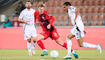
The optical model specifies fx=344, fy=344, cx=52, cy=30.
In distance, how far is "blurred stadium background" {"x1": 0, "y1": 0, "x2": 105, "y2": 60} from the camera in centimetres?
1560

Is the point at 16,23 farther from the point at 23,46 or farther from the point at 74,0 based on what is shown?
the point at 74,0

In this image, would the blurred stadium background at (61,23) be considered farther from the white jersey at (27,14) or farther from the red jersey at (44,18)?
the red jersey at (44,18)

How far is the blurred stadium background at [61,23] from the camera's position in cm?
1560

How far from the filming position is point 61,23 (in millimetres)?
17344

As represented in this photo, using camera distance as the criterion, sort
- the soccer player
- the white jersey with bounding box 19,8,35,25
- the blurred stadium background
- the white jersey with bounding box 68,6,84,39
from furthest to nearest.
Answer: the blurred stadium background, the white jersey with bounding box 19,8,35,25, the soccer player, the white jersey with bounding box 68,6,84,39

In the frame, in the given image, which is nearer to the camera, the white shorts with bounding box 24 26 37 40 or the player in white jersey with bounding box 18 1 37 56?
the player in white jersey with bounding box 18 1 37 56

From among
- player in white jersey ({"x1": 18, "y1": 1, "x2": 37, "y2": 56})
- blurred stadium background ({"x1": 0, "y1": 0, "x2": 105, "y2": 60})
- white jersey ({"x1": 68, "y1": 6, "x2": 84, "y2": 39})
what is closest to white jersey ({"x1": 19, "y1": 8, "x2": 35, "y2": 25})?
player in white jersey ({"x1": 18, "y1": 1, "x2": 37, "y2": 56})

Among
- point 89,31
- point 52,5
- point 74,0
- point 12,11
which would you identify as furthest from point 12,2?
point 89,31

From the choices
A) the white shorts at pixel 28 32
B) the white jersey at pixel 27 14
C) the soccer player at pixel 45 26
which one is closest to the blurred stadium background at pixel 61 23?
the white shorts at pixel 28 32

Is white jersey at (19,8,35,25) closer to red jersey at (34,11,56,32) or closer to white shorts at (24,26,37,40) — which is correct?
white shorts at (24,26,37,40)

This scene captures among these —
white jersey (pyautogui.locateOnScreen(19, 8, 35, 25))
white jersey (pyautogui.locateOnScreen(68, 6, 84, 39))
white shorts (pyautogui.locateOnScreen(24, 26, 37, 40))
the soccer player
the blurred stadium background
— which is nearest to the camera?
white jersey (pyautogui.locateOnScreen(68, 6, 84, 39))

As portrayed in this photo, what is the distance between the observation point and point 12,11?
63.3 ft

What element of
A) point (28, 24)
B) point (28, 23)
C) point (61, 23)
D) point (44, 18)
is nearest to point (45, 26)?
point (44, 18)

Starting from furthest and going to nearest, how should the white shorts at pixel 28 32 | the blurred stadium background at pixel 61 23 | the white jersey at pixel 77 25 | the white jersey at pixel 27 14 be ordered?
the blurred stadium background at pixel 61 23 < the white shorts at pixel 28 32 < the white jersey at pixel 27 14 < the white jersey at pixel 77 25
